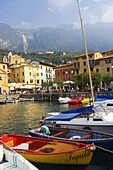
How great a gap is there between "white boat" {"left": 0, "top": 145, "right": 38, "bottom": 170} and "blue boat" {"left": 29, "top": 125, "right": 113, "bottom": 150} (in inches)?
A: 149

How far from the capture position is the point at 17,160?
673 centimetres

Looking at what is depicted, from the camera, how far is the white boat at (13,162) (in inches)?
250

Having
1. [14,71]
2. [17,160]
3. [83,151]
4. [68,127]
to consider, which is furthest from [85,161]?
[14,71]

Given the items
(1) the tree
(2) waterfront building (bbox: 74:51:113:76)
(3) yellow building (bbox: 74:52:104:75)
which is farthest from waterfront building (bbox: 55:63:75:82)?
(1) the tree

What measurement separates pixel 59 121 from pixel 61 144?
444 centimetres

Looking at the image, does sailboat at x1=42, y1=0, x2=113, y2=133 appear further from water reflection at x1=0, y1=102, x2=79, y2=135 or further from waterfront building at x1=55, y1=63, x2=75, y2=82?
waterfront building at x1=55, y1=63, x2=75, y2=82

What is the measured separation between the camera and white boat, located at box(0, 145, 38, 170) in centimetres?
634

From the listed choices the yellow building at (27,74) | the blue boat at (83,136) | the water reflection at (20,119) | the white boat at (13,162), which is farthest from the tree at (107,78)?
the white boat at (13,162)

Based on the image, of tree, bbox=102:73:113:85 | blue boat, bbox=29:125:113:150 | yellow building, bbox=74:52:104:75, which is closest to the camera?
blue boat, bbox=29:125:113:150

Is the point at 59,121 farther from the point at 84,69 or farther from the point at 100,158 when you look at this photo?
the point at 84,69

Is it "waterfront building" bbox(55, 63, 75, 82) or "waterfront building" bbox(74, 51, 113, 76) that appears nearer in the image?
"waterfront building" bbox(74, 51, 113, 76)

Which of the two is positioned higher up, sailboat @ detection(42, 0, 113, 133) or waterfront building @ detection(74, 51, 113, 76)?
waterfront building @ detection(74, 51, 113, 76)

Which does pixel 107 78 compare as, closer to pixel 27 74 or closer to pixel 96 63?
pixel 96 63

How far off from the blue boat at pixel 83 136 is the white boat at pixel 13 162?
3.79 metres
